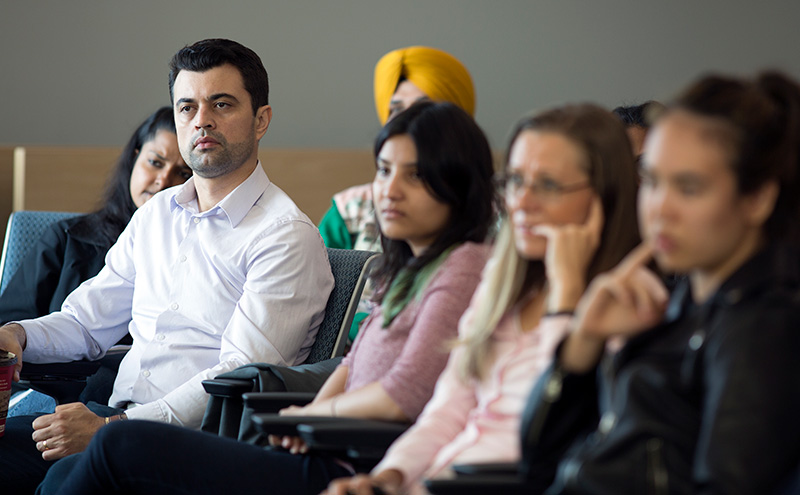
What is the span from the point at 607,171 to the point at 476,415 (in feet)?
1.31

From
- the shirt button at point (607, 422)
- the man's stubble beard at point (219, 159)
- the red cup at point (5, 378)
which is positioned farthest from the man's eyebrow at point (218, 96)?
the shirt button at point (607, 422)

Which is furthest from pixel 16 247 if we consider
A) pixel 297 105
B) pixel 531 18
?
pixel 531 18

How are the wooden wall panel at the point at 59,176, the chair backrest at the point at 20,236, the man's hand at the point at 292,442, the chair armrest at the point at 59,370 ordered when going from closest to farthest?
the man's hand at the point at 292,442, the chair armrest at the point at 59,370, the chair backrest at the point at 20,236, the wooden wall panel at the point at 59,176

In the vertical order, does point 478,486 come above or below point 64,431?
above

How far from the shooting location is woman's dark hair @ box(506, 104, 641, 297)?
1.25m

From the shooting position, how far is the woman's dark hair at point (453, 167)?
1630mm

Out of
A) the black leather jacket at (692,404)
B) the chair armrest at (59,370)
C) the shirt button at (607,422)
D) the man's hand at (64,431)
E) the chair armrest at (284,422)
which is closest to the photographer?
the black leather jacket at (692,404)

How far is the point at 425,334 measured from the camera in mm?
1498

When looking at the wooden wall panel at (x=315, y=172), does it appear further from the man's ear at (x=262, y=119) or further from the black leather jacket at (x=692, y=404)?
the black leather jacket at (x=692, y=404)

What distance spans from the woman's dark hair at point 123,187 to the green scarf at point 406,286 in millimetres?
1386

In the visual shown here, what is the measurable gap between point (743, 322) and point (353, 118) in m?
3.66

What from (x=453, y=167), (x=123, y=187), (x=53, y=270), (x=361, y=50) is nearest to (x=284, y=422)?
(x=453, y=167)

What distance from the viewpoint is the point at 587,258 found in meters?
1.21

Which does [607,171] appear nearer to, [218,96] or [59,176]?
[218,96]
